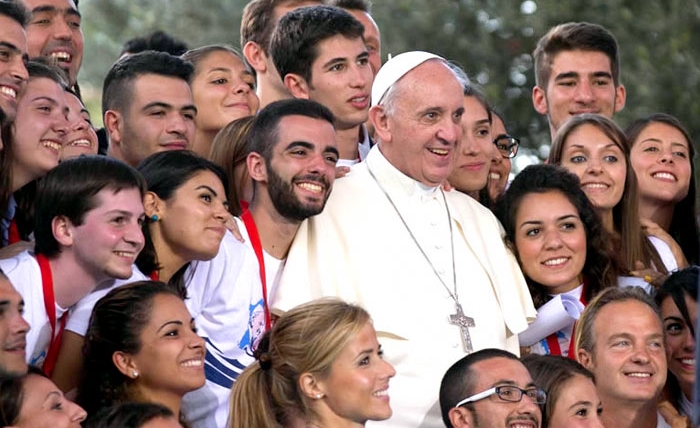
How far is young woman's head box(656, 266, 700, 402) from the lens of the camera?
8.45m

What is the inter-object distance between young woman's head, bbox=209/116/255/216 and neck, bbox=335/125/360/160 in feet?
1.97

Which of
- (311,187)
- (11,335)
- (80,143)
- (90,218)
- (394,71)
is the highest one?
(394,71)

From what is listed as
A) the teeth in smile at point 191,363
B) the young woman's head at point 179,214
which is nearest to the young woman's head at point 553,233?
the young woman's head at point 179,214

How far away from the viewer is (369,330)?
7.24m

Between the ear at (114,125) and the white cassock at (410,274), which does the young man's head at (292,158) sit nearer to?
the white cassock at (410,274)

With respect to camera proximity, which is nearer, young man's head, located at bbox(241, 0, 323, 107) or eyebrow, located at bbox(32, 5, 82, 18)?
eyebrow, located at bbox(32, 5, 82, 18)

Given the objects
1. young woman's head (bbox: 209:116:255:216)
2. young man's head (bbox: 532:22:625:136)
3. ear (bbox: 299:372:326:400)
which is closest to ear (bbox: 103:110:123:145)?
young woman's head (bbox: 209:116:255:216)

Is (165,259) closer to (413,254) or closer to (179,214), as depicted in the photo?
(179,214)

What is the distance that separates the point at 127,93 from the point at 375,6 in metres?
8.51

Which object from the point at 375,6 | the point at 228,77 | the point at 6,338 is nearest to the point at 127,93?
the point at 228,77

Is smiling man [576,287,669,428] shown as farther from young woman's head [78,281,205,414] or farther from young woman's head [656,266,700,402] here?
young woman's head [78,281,205,414]

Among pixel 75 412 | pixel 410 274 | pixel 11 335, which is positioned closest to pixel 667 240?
pixel 410 274

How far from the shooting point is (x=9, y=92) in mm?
7641

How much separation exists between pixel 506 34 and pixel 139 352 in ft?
34.0
